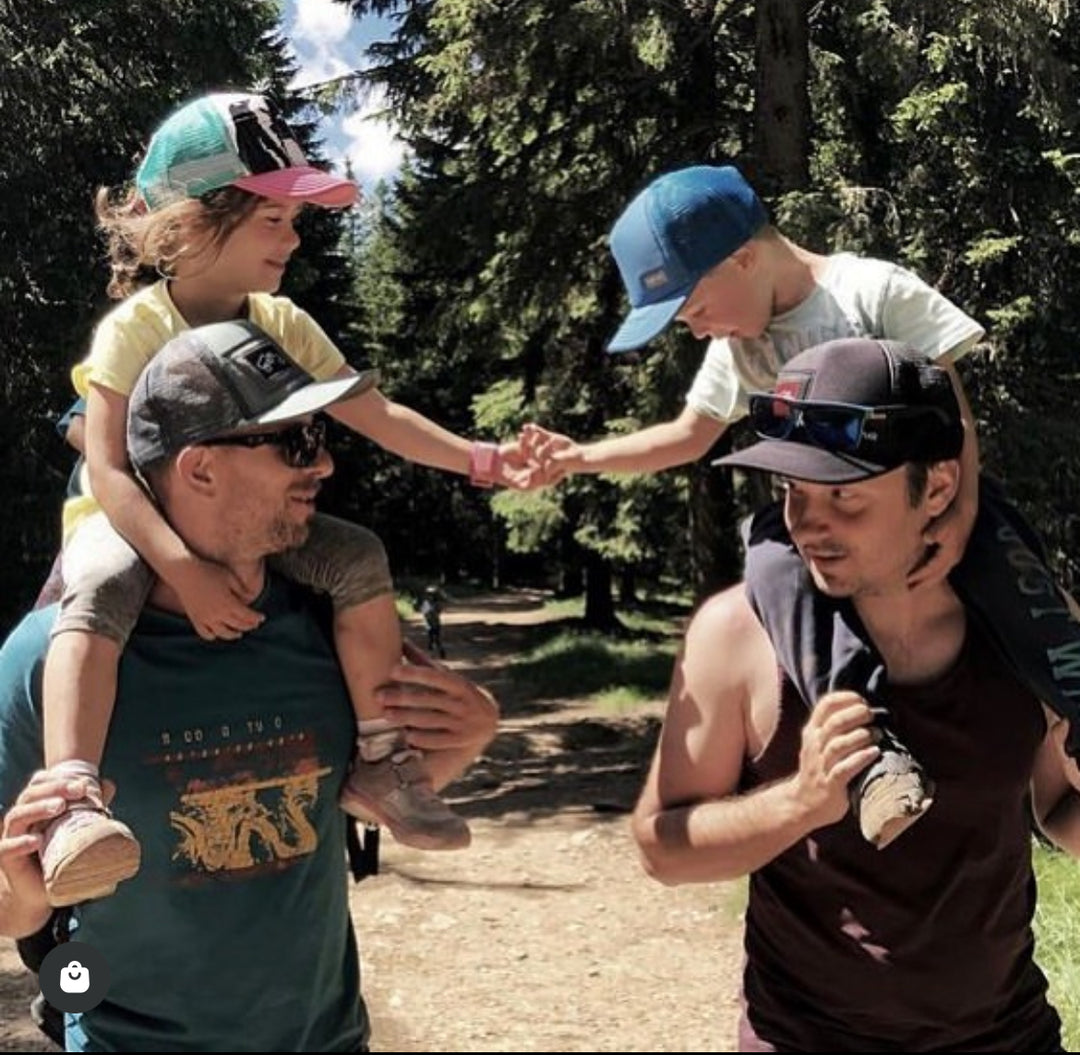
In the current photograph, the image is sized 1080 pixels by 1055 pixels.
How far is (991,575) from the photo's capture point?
2.04m

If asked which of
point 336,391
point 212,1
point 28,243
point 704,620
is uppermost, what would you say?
point 212,1

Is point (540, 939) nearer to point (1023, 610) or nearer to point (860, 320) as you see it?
point (860, 320)

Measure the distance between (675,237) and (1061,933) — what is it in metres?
3.72

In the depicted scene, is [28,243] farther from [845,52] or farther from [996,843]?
[996,843]

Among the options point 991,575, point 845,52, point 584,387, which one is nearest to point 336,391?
point 991,575

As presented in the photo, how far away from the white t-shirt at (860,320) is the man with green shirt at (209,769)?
1.23 metres

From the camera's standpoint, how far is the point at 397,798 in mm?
2072


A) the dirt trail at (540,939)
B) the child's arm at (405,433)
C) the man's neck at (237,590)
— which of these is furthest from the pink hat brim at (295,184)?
the dirt trail at (540,939)

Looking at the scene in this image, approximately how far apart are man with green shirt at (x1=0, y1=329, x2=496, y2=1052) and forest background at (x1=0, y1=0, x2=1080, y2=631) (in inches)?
231

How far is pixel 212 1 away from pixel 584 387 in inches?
217

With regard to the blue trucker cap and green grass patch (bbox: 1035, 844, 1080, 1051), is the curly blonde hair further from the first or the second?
green grass patch (bbox: 1035, 844, 1080, 1051)

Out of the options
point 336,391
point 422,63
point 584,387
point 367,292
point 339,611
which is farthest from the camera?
point 367,292

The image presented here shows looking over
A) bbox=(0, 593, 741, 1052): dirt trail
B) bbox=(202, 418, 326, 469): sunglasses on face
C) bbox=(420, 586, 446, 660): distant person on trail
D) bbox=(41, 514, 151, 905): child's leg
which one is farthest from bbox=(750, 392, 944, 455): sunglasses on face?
bbox=(420, 586, 446, 660): distant person on trail

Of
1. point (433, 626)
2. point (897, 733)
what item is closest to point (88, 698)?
point (897, 733)
